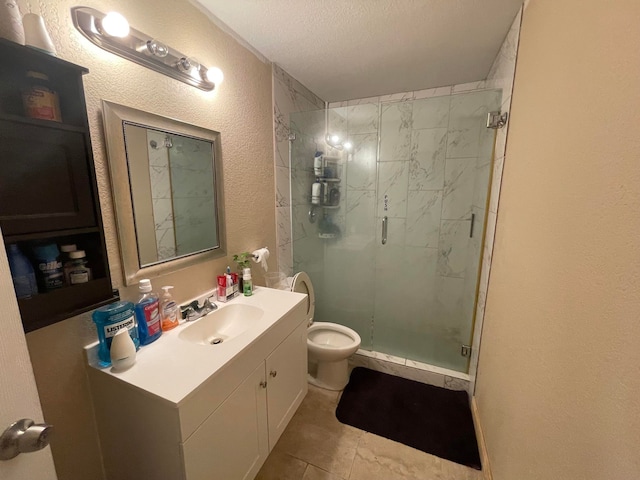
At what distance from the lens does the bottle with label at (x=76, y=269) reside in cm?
81

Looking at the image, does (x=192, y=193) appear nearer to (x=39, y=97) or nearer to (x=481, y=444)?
(x=39, y=97)

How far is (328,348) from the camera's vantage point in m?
1.84

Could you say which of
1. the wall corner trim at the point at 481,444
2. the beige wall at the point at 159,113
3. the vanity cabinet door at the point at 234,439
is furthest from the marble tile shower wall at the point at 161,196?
the wall corner trim at the point at 481,444

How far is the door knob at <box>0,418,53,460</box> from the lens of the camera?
48 centimetres

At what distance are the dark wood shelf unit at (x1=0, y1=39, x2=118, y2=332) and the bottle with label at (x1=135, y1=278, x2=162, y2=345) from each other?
0.53 feet

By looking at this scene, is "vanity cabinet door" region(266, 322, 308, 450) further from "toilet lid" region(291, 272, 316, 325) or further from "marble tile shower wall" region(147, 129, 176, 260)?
"marble tile shower wall" region(147, 129, 176, 260)

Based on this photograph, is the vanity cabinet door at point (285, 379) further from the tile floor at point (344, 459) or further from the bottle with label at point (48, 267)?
the bottle with label at point (48, 267)

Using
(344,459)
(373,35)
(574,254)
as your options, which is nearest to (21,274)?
(574,254)

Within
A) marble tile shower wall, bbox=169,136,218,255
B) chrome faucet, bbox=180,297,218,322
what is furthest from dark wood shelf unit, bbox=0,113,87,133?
chrome faucet, bbox=180,297,218,322

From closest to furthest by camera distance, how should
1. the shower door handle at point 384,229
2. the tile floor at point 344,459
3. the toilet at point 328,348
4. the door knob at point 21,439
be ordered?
1. the door knob at point 21,439
2. the tile floor at point 344,459
3. the toilet at point 328,348
4. the shower door handle at point 384,229

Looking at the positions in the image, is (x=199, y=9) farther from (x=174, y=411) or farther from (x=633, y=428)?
(x=633, y=428)

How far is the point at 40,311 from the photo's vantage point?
0.74 meters

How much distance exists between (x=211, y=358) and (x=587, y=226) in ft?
3.85

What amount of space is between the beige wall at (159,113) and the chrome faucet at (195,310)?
0.06m
